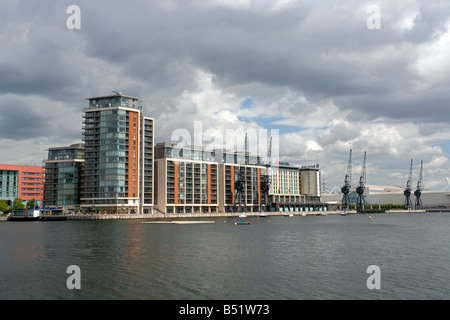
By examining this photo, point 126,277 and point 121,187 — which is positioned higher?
point 121,187

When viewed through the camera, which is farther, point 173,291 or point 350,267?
point 350,267
